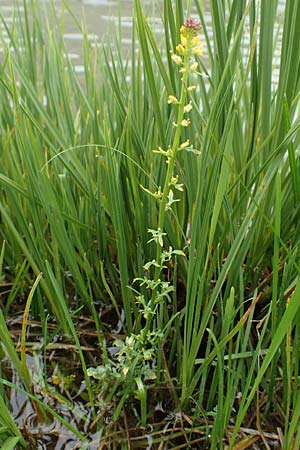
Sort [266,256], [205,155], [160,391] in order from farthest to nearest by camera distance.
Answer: [266,256] → [160,391] → [205,155]

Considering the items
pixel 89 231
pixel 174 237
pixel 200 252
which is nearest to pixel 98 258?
pixel 89 231

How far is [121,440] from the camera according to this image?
69cm

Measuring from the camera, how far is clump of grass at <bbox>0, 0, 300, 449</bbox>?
65 cm

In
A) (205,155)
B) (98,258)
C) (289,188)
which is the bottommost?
(98,258)

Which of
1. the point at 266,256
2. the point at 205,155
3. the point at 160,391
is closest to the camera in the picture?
the point at 205,155

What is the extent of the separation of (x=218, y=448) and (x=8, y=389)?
281 millimetres

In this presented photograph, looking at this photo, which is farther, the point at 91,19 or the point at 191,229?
the point at 91,19

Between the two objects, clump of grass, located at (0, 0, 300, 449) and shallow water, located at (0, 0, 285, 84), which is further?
shallow water, located at (0, 0, 285, 84)

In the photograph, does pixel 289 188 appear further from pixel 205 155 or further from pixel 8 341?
pixel 8 341

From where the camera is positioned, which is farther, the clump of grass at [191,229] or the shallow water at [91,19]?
the shallow water at [91,19]

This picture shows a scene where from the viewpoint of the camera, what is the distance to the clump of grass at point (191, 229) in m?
0.65

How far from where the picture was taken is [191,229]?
2.26ft

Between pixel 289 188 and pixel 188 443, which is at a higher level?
pixel 289 188

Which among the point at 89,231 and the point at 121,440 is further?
the point at 89,231
